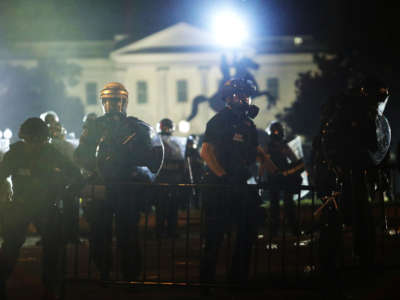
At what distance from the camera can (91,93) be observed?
62625mm

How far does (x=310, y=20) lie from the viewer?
5950 centimetres

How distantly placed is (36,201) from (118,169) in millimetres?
897

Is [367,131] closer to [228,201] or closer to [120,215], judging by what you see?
[228,201]

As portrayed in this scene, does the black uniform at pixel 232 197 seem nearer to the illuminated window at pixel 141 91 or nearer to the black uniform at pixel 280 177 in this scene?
the black uniform at pixel 280 177

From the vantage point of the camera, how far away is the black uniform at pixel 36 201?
6.04 metres

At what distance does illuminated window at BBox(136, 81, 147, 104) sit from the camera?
200 ft

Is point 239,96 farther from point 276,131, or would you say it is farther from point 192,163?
point 192,163

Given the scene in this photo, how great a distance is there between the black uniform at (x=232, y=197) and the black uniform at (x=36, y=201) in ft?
4.63

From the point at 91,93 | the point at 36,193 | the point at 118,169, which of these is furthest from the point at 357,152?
the point at 91,93

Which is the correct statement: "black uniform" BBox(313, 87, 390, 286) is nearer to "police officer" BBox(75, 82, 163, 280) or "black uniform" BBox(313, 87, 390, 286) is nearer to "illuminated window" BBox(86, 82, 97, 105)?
"police officer" BBox(75, 82, 163, 280)

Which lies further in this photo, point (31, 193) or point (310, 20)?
point (310, 20)

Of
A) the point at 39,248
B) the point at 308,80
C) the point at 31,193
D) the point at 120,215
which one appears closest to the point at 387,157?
the point at 120,215

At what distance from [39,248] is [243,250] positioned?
17.8 ft

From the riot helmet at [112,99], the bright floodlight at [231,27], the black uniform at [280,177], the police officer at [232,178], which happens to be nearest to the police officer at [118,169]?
the riot helmet at [112,99]
